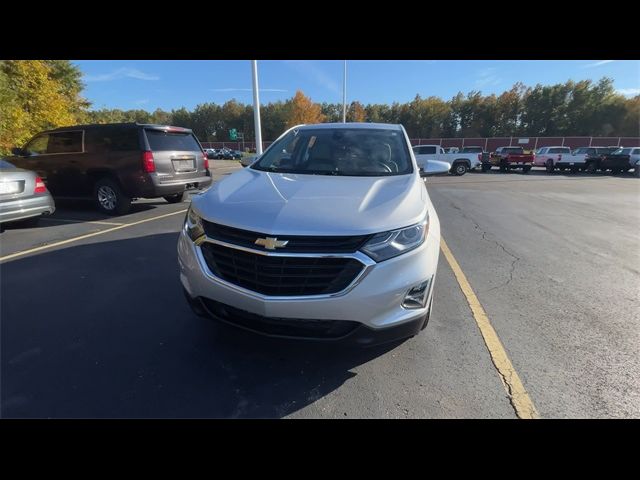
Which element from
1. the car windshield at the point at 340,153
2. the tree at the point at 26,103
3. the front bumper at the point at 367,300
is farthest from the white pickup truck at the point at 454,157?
the tree at the point at 26,103

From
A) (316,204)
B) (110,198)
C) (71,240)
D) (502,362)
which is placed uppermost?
(316,204)

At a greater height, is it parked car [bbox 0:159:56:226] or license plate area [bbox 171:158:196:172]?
license plate area [bbox 171:158:196:172]

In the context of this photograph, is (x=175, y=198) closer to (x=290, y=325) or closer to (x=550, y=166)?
(x=290, y=325)

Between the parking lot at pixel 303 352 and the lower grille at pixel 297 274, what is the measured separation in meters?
0.52

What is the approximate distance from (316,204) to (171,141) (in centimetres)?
625

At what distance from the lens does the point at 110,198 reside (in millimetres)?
7258

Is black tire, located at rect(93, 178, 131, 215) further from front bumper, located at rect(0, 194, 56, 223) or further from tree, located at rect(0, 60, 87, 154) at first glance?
tree, located at rect(0, 60, 87, 154)

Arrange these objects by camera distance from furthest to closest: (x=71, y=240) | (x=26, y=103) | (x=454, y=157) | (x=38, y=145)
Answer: (x=454, y=157) → (x=26, y=103) → (x=38, y=145) → (x=71, y=240)

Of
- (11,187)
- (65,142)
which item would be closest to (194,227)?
(11,187)

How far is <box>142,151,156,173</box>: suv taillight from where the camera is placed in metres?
6.68

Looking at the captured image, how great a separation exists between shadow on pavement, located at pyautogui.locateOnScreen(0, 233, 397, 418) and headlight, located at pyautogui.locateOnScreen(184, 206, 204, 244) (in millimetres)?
899

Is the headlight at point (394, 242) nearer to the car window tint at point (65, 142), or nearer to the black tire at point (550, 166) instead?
the car window tint at point (65, 142)

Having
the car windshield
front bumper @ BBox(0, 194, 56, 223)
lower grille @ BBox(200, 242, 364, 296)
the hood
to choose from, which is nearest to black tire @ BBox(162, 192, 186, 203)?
front bumper @ BBox(0, 194, 56, 223)

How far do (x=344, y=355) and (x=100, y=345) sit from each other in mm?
1915
